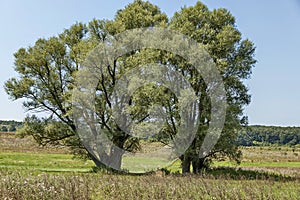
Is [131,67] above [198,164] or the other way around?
above

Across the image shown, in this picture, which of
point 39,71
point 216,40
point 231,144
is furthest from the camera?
point 39,71

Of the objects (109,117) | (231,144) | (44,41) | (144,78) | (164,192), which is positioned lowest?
(164,192)

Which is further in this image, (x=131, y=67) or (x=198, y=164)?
(x=131, y=67)

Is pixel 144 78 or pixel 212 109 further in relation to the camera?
pixel 144 78

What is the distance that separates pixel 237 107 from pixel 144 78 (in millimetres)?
6970

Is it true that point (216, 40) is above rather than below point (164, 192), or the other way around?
above

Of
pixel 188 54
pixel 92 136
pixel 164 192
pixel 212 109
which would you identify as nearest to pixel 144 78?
pixel 188 54

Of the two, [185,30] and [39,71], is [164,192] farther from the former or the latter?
[39,71]

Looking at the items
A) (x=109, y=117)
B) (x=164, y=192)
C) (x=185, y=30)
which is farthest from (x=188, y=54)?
(x=164, y=192)

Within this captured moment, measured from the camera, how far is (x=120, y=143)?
2886 cm

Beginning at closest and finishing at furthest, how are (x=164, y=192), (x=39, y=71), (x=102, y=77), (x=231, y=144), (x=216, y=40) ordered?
(x=164, y=192)
(x=231, y=144)
(x=216, y=40)
(x=102, y=77)
(x=39, y=71)

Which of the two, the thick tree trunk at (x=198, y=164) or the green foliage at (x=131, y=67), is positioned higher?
the green foliage at (x=131, y=67)

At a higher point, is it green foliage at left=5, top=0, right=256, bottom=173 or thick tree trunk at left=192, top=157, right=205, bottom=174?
green foliage at left=5, top=0, right=256, bottom=173

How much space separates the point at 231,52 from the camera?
961 inches
